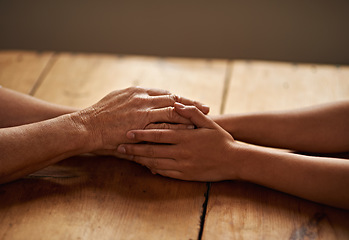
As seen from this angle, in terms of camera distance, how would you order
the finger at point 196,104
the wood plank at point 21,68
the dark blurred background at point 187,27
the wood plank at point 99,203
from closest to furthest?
the wood plank at point 99,203
the finger at point 196,104
the wood plank at point 21,68
the dark blurred background at point 187,27

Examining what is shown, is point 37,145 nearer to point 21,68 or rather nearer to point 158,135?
point 158,135

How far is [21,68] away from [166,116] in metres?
0.85

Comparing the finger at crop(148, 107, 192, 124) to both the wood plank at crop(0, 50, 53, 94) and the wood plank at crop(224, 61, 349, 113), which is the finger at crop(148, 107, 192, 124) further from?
the wood plank at crop(0, 50, 53, 94)

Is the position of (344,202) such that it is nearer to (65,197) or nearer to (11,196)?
(65,197)

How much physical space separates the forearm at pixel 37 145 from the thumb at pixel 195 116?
28 centimetres

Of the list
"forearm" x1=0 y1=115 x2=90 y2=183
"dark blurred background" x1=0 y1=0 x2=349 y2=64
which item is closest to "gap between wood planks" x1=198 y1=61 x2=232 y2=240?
"forearm" x1=0 y1=115 x2=90 y2=183

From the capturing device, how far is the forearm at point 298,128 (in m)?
1.06

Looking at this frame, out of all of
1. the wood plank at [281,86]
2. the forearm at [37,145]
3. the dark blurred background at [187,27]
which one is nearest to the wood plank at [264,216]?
the wood plank at [281,86]

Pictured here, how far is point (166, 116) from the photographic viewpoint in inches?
42.2

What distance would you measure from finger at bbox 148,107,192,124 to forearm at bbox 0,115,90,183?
20cm

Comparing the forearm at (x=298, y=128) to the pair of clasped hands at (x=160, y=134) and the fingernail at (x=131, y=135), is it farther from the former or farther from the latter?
the fingernail at (x=131, y=135)

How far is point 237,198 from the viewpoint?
966 millimetres

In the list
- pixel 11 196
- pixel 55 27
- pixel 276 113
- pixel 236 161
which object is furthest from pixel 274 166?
pixel 55 27

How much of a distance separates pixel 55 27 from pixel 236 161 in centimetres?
207
